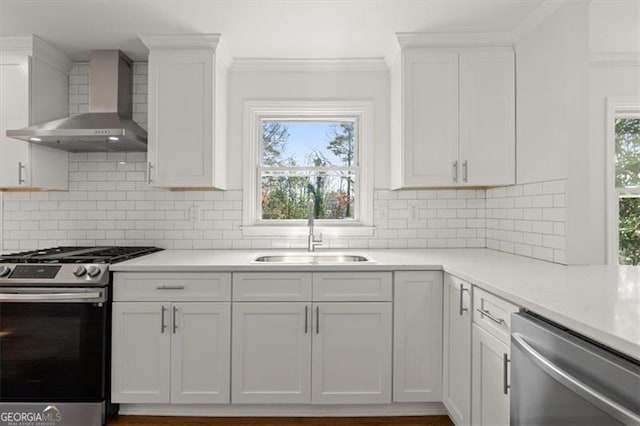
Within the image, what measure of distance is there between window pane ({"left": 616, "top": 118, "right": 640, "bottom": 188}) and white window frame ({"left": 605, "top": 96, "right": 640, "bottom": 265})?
68mm

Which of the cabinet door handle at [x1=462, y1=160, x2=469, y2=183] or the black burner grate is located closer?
the black burner grate

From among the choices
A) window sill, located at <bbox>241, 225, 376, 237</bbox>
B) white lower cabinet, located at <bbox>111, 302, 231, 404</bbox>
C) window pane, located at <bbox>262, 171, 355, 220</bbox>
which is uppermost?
window pane, located at <bbox>262, 171, 355, 220</bbox>

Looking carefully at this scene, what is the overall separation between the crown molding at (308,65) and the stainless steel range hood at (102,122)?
0.84 metres

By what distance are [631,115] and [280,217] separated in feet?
9.45

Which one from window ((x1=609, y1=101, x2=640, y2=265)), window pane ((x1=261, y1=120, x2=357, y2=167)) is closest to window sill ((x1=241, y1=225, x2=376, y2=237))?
window pane ((x1=261, y1=120, x2=357, y2=167))

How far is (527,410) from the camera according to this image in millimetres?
1251

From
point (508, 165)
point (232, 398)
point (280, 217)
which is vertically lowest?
point (232, 398)

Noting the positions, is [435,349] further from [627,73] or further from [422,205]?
[627,73]

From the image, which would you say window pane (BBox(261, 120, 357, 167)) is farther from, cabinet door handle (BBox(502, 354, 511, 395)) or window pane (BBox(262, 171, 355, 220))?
cabinet door handle (BBox(502, 354, 511, 395))

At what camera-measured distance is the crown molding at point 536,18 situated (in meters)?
2.07

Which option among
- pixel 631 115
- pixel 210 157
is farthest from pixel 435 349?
pixel 631 115

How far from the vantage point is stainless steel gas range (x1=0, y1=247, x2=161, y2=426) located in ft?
6.64

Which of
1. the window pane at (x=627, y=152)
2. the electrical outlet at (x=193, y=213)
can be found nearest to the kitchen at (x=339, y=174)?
the electrical outlet at (x=193, y=213)

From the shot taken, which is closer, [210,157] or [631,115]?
[210,157]
